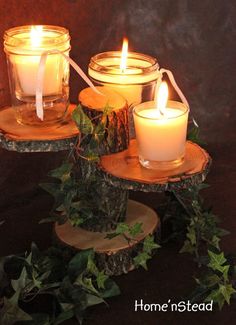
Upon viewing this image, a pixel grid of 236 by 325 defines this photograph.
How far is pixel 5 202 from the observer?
134cm

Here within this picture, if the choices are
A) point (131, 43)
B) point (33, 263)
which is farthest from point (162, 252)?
point (131, 43)

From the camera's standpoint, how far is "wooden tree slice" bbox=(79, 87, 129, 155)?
1.01 m

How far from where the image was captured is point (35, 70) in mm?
1018

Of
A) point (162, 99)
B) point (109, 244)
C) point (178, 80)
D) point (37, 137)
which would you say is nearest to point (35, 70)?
point (37, 137)

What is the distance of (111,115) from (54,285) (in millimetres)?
292

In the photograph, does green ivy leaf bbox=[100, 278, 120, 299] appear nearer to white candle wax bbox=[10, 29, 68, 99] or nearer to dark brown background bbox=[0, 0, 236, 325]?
dark brown background bbox=[0, 0, 236, 325]

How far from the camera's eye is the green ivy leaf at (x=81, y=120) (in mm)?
979

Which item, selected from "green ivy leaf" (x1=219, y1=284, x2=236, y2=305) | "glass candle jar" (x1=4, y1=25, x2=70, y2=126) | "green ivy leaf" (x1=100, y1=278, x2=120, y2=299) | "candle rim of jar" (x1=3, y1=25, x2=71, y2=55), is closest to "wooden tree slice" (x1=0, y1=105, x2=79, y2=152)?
"glass candle jar" (x1=4, y1=25, x2=70, y2=126)

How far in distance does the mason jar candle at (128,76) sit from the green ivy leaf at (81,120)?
11cm

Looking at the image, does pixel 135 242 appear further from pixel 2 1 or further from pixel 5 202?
pixel 2 1

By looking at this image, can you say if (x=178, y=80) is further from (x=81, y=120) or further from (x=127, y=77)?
(x=81, y=120)

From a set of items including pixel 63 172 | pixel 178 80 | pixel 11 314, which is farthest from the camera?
pixel 178 80

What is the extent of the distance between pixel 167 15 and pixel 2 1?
1.41 ft

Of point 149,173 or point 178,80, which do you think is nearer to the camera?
point 149,173
